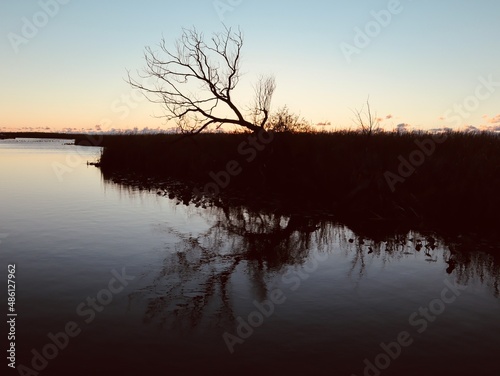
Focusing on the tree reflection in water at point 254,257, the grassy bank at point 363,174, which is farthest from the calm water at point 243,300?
the grassy bank at point 363,174

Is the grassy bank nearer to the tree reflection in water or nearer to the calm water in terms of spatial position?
the tree reflection in water

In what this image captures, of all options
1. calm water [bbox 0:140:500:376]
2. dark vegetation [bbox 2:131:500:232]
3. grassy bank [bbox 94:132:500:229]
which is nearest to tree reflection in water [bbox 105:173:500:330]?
calm water [bbox 0:140:500:376]

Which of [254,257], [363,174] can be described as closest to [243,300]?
[254,257]

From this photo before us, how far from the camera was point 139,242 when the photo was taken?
11.6 m

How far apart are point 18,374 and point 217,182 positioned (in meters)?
20.2

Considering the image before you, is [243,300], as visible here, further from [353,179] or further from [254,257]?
[353,179]

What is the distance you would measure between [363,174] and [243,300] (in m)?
11.6

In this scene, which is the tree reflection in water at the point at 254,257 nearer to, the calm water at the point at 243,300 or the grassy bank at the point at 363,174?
the calm water at the point at 243,300

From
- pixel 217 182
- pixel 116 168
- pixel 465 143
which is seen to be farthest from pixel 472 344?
pixel 116 168

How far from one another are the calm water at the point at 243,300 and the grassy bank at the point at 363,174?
3086mm

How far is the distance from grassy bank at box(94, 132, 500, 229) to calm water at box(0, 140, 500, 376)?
3.09 m

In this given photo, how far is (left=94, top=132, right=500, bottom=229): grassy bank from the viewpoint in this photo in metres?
15.2

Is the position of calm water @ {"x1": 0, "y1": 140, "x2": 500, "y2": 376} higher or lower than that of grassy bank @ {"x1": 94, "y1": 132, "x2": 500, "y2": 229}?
lower

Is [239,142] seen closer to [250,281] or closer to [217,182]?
[217,182]
